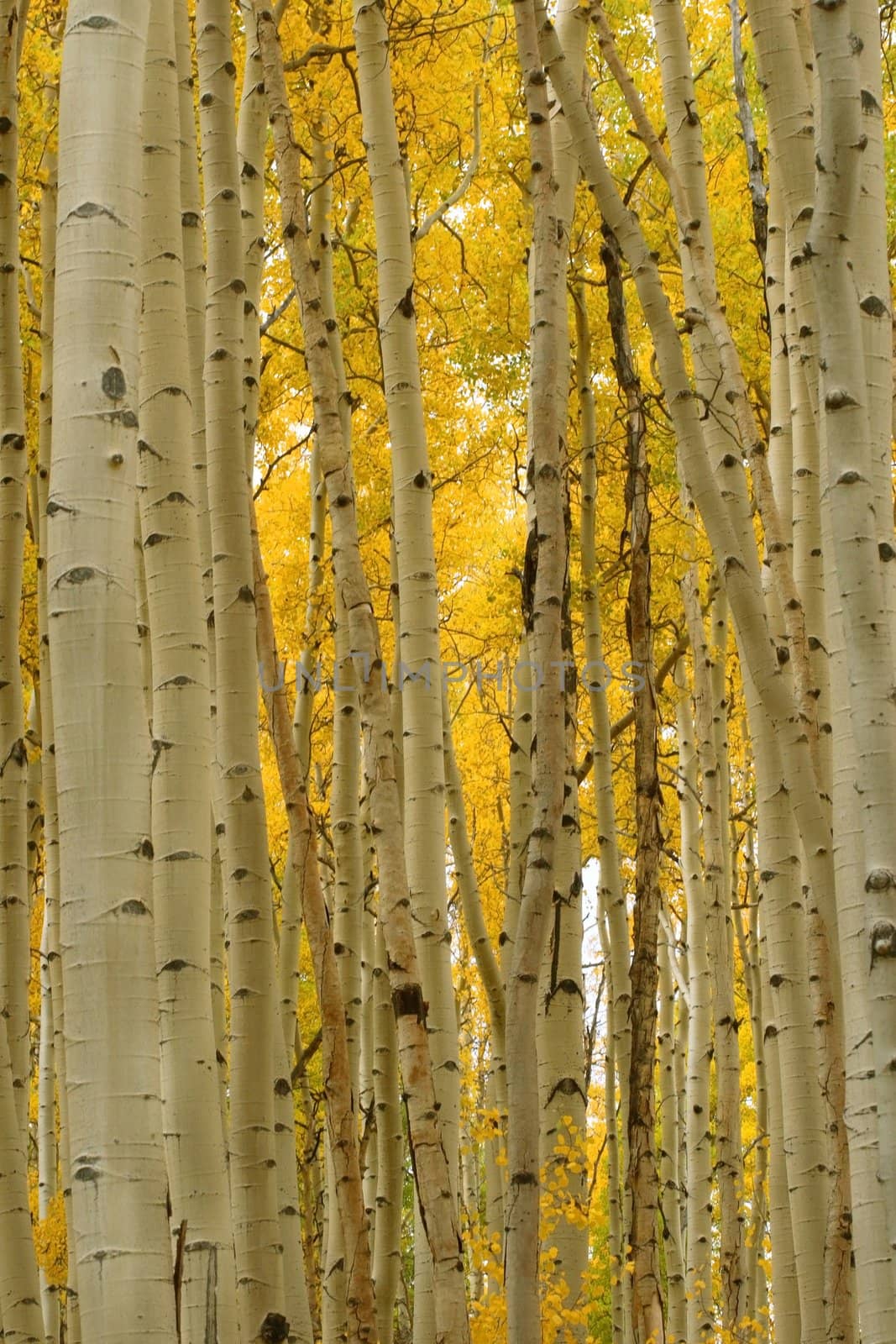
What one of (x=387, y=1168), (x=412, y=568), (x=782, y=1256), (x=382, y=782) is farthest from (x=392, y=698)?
(x=382, y=782)

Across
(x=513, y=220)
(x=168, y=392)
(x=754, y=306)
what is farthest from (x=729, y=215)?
(x=168, y=392)

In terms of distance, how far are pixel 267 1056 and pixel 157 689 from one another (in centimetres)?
100

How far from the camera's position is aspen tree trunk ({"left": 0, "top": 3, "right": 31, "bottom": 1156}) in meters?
3.69

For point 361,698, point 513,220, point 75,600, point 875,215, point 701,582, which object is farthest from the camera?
point 701,582

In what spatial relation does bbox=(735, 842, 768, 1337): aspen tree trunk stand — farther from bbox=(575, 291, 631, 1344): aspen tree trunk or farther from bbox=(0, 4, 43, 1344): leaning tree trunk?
bbox=(0, 4, 43, 1344): leaning tree trunk

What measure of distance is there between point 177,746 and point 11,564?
1.20m

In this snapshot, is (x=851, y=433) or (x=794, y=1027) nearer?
(x=851, y=433)

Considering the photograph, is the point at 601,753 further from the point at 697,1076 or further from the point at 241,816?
the point at 241,816

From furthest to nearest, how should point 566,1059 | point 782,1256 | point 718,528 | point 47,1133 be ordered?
point 47,1133 < point 782,1256 < point 566,1059 < point 718,528

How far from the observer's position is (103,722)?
1.76 meters

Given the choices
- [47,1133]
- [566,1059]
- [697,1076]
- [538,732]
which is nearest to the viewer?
[538,732]

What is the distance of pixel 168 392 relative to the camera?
3.00m

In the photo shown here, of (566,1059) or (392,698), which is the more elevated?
(392,698)

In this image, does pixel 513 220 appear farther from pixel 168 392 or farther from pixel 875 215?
pixel 875 215
